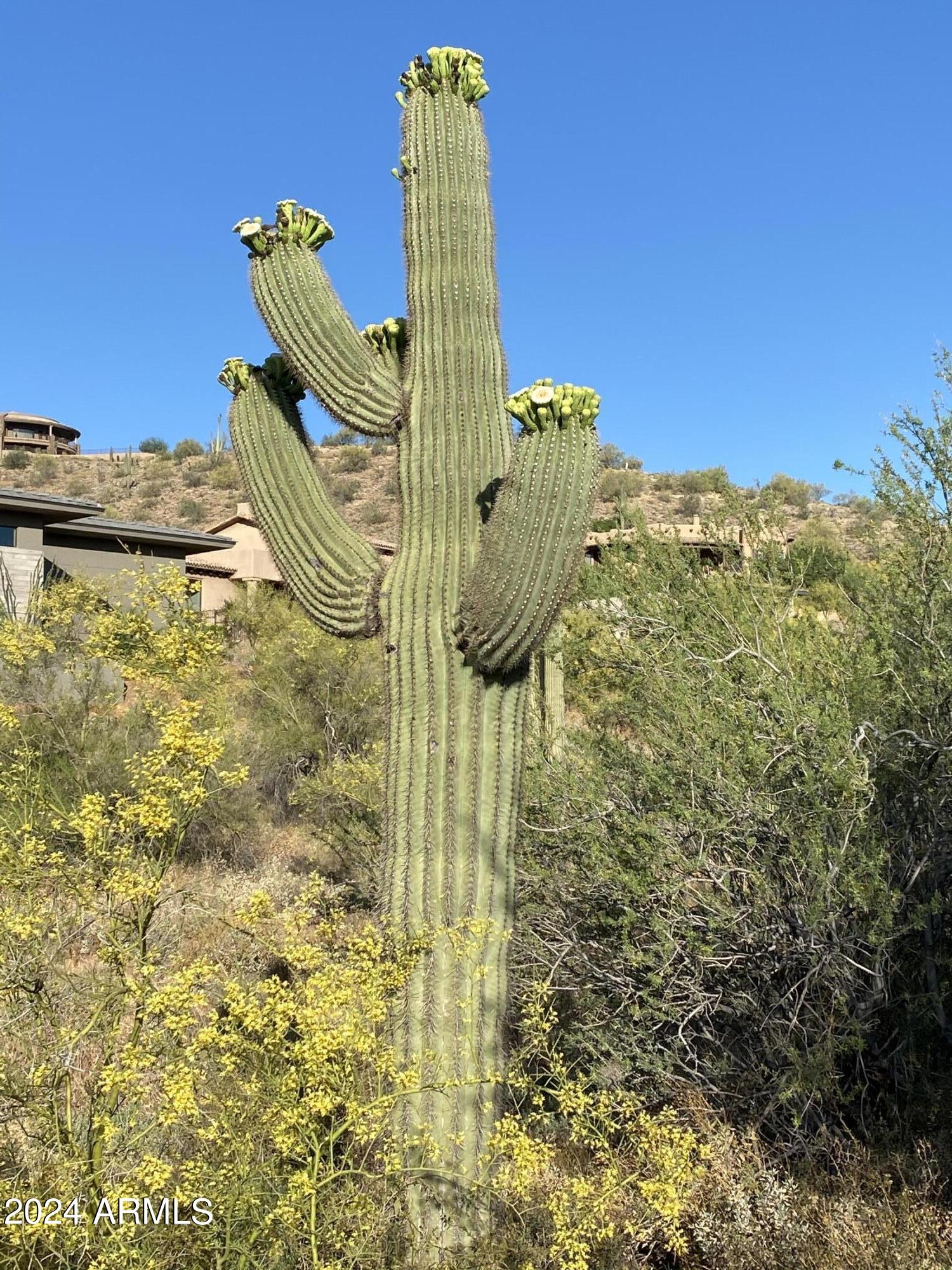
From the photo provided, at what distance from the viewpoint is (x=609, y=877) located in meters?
4.58

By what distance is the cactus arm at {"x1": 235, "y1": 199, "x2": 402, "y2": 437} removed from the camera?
4566mm

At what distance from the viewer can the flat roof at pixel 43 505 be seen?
53.4ft

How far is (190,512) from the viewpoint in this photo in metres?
34.4

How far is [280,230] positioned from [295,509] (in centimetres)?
138

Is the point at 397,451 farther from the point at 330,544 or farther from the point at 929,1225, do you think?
the point at 929,1225

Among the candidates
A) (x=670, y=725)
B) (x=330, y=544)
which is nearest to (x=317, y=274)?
(x=330, y=544)

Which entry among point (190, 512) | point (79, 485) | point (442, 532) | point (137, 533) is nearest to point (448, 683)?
point (442, 532)

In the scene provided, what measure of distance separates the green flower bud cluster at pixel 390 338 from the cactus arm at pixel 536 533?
108 cm

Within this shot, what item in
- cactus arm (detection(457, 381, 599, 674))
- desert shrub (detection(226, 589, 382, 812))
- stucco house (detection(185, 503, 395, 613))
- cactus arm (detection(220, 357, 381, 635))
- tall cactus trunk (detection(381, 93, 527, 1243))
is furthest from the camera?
stucco house (detection(185, 503, 395, 613))

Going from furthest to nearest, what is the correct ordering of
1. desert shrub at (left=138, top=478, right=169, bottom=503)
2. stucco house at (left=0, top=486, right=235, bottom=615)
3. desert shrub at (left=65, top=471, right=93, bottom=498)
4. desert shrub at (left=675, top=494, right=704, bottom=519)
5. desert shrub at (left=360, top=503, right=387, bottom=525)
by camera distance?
1. desert shrub at (left=65, top=471, right=93, bottom=498)
2. desert shrub at (left=138, top=478, right=169, bottom=503)
3. desert shrub at (left=675, top=494, right=704, bottom=519)
4. desert shrub at (left=360, top=503, right=387, bottom=525)
5. stucco house at (left=0, top=486, right=235, bottom=615)

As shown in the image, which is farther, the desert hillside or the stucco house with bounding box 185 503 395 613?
the desert hillside

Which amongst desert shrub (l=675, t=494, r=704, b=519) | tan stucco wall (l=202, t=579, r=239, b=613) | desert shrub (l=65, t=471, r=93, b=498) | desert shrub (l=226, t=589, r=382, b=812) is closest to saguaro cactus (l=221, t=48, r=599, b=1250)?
desert shrub (l=226, t=589, r=382, b=812)

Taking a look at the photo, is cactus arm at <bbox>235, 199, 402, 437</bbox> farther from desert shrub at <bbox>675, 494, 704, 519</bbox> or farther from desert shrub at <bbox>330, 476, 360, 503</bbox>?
desert shrub at <bbox>330, 476, 360, 503</bbox>

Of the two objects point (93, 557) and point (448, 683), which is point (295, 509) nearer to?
point (448, 683)
